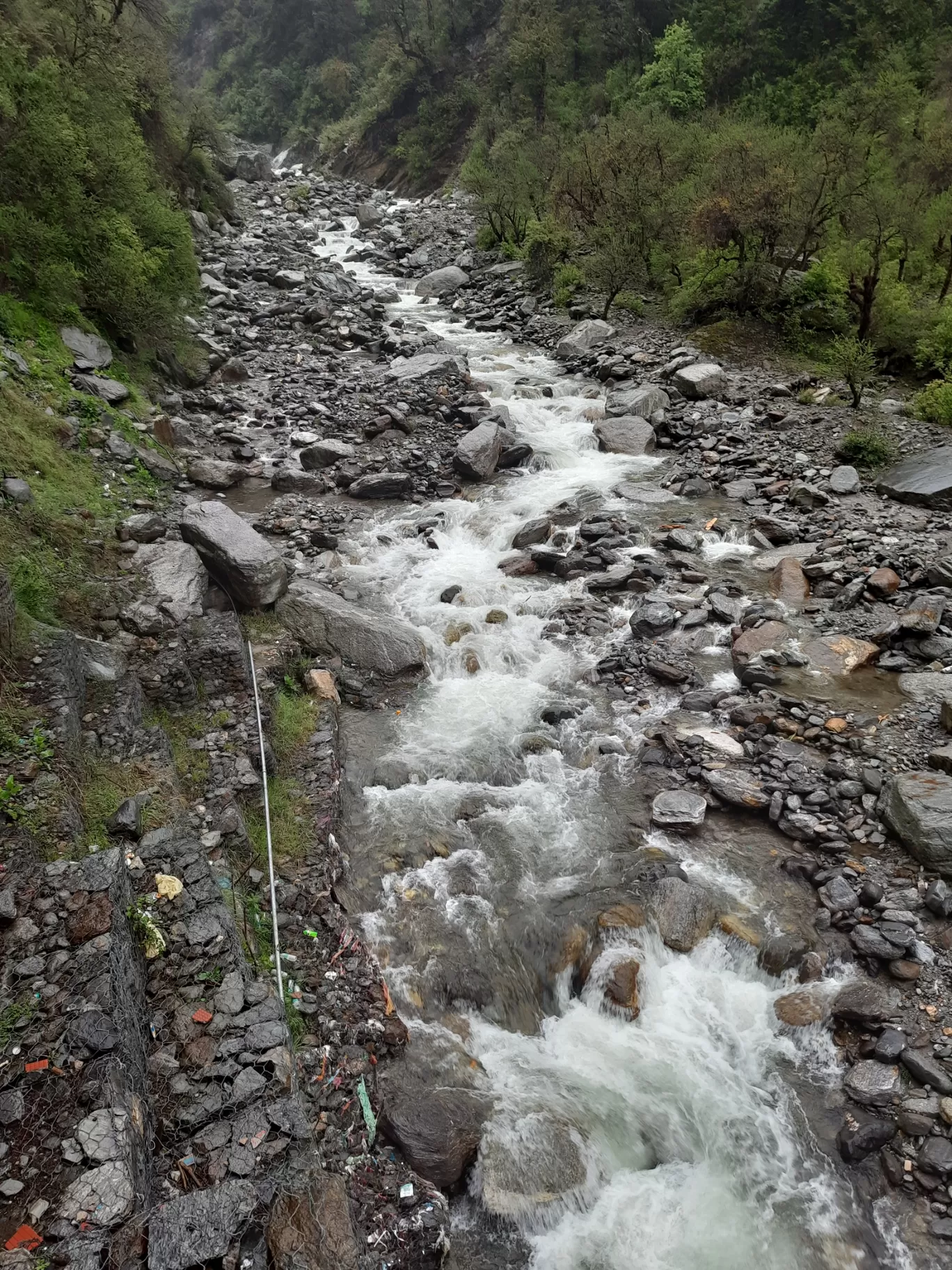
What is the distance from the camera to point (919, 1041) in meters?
5.41

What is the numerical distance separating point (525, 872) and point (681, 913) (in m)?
1.53

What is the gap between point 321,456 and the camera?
14141 millimetres

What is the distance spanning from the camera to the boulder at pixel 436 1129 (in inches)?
191

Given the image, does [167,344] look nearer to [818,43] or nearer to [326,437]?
[326,437]

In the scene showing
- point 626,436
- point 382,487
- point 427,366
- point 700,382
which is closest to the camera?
point 382,487

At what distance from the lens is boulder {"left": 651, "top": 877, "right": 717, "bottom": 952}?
21.1ft

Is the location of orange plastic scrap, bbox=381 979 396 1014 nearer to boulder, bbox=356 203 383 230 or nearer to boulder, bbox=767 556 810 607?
boulder, bbox=767 556 810 607

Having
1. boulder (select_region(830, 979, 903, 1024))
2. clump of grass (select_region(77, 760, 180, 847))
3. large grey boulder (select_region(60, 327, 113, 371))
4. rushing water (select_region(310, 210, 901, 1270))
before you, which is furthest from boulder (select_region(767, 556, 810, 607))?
large grey boulder (select_region(60, 327, 113, 371))

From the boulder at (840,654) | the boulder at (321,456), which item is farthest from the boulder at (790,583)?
the boulder at (321,456)

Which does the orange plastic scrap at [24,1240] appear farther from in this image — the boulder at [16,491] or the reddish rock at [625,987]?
the boulder at [16,491]

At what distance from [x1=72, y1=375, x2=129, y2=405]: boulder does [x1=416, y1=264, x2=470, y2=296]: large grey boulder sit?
1603cm

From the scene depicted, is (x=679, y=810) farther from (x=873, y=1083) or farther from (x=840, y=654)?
(x=840, y=654)

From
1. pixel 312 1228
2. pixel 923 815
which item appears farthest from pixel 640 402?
pixel 312 1228

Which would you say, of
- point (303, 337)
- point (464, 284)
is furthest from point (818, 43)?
point (303, 337)
